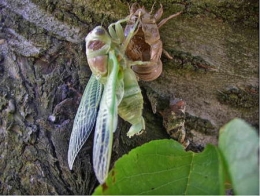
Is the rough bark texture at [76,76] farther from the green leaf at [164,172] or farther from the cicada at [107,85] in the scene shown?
the green leaf at [164,172]

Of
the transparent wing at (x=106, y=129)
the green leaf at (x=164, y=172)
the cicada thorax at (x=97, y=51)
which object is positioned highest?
the cicada thorax at (x=97, y=51)

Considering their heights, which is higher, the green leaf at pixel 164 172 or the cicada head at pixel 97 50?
the cicada head at pixel 97 50

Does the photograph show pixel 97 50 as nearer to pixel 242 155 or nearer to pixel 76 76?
pixel 76 76

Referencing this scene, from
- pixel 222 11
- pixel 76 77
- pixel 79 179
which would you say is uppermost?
pixel 222 11

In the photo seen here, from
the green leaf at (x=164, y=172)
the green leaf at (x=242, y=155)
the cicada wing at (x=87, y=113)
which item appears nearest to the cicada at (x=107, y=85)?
the cicada wing at (x=87, y=113)

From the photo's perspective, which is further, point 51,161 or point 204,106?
point 204,106

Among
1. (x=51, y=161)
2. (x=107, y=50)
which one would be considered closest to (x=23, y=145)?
(x=51, y=161)

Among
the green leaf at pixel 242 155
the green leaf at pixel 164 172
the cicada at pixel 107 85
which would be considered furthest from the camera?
the cicada at pixel 107 85

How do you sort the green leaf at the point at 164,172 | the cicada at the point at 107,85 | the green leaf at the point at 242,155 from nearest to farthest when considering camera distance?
the green leaf at the point at 242,155 → the green leaf at the point at 164,172 → the cicada at the point at 107,85

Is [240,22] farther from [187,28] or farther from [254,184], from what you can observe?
[254,184]
